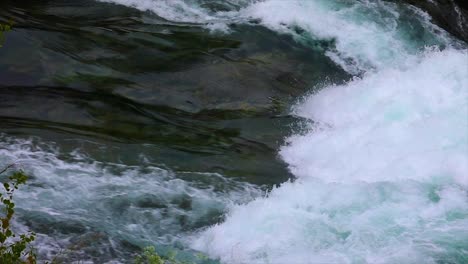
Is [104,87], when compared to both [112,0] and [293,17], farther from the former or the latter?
[293,17]

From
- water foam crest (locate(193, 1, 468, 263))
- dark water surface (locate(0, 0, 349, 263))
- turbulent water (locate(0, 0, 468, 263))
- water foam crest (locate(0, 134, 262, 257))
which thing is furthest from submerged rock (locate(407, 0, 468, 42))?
water foam crest (locate(0, 134, 262, 257))

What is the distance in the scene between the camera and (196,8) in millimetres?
9594

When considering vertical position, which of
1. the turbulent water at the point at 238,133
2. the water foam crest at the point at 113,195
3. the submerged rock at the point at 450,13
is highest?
the submerged rock at the point at 450,13

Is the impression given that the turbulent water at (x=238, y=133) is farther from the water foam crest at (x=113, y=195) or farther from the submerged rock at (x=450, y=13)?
→ the submerged rock at (x=450, y=13)

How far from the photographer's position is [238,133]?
289 inches

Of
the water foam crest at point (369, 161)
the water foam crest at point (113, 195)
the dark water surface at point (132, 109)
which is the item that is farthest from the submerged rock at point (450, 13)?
the water foam crest at point (113, 195)

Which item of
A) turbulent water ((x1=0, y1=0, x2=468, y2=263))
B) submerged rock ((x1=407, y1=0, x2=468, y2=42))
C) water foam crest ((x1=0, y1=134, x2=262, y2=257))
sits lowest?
water foam crest ((x1=0, y1=134, x2=262, y2=257))

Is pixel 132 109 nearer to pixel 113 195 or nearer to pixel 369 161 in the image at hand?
pixel 113 195

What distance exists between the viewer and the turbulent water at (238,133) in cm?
573

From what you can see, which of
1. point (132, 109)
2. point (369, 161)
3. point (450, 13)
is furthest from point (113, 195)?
point (450, 13)

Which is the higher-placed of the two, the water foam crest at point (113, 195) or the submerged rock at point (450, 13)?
the submerged rock at point (450, 13)

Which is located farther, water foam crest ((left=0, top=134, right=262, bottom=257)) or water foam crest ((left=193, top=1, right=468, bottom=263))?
water foam crest ((left=193, top=1, right=468, bottom=263))

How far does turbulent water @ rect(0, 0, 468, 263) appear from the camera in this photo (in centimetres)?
573

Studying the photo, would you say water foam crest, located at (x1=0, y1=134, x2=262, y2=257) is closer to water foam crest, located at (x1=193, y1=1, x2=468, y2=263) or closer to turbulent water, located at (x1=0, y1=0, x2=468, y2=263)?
turbulent water, located at (x1=0, y1=0, x2=468, y2=263)
